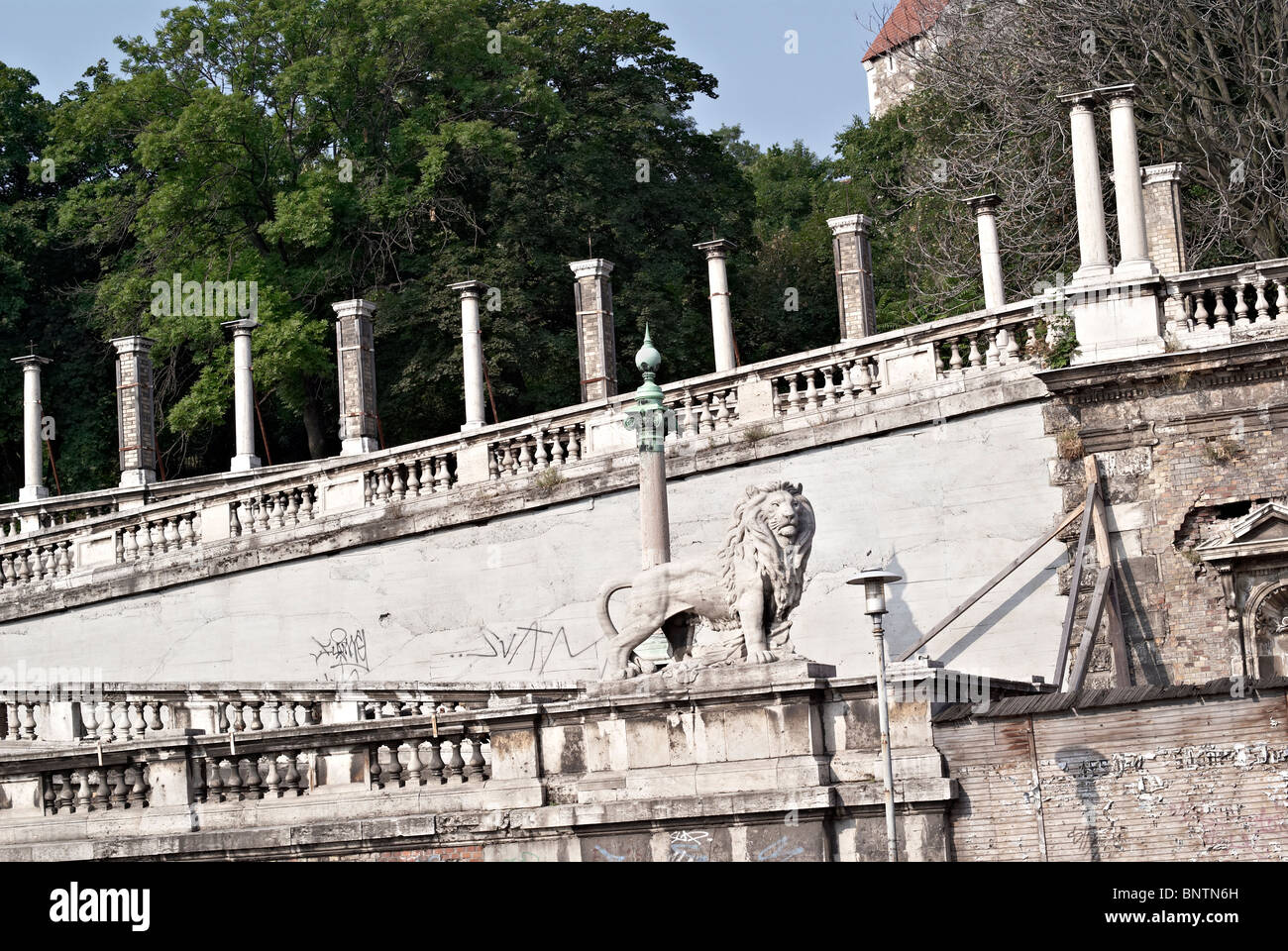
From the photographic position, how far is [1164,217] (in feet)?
76.7

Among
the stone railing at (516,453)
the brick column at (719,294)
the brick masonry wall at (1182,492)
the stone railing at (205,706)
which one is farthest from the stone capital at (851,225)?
the stone railing at (205,706)

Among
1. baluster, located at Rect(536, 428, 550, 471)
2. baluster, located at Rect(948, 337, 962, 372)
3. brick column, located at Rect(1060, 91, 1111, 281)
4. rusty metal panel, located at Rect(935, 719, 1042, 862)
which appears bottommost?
rusty metal panel, located at Rect(935, 719, 1042, 862)

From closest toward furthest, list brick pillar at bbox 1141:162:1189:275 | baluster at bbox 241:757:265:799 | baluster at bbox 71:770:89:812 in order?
baluster at bbox 241:757:265:799 → baluster at bbox 71:770:89:812 → brick pillar at bbox 1141:162:1189:275

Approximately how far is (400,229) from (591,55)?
21.9ft

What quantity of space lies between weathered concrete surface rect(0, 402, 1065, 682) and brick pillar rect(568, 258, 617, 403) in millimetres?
5811

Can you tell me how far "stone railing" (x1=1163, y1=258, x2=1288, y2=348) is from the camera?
1802 cm

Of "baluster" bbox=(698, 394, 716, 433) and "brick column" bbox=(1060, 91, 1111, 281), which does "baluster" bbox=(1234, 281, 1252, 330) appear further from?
"baluster" bbox=(698, 394, 716, 433)

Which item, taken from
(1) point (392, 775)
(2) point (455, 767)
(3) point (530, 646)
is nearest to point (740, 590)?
(2) point (455, 767)

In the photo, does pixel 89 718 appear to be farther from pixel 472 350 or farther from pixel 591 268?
pixel 591 268

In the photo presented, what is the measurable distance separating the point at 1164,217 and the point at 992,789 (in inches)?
510

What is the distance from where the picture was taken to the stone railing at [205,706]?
15945 millimetres

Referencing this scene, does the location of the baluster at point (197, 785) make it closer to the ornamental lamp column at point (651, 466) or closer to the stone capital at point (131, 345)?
the ornamental lamp column at point (651, 466)

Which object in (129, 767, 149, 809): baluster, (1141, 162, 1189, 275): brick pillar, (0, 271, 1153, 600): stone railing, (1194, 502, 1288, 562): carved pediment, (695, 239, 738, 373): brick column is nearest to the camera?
(129, 767, 149, 809): baluster

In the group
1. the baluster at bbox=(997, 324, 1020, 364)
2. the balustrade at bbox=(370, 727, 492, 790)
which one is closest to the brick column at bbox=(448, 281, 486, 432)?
the baluster at bbox=(997, 324, 1020, 364)
